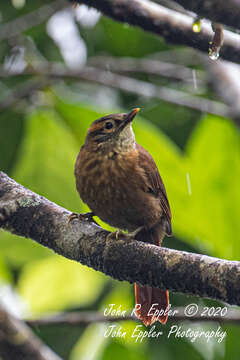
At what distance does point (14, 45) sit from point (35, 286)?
205 cm

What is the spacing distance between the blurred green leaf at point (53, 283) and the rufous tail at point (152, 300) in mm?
709

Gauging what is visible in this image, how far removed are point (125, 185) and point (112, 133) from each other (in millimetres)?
501

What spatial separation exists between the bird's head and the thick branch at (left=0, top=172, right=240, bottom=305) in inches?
38.5

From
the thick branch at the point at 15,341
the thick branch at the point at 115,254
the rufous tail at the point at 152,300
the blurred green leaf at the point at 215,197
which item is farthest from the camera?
the blurred green leaf at the point at 215,197

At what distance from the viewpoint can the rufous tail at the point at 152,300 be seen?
328 centimetres

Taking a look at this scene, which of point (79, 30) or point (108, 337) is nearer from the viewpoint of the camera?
point (108, 337)

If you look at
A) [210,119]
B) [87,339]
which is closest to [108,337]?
[87,339]

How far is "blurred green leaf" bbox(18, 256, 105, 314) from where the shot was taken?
13.0ft

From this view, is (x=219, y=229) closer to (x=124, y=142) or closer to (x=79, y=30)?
(x=124, y=142)

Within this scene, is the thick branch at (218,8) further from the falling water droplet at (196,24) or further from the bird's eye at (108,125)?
the bird's eye at (108,125)

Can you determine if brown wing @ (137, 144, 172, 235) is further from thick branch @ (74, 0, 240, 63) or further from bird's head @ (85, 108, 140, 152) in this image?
thick branch @ (74, 0, 240, 63)

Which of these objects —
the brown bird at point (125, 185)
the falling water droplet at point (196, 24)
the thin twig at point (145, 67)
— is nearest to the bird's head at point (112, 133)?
the brown bird at point (125, 185)

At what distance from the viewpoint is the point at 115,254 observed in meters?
2.25

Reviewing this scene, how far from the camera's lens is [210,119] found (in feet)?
12.7
